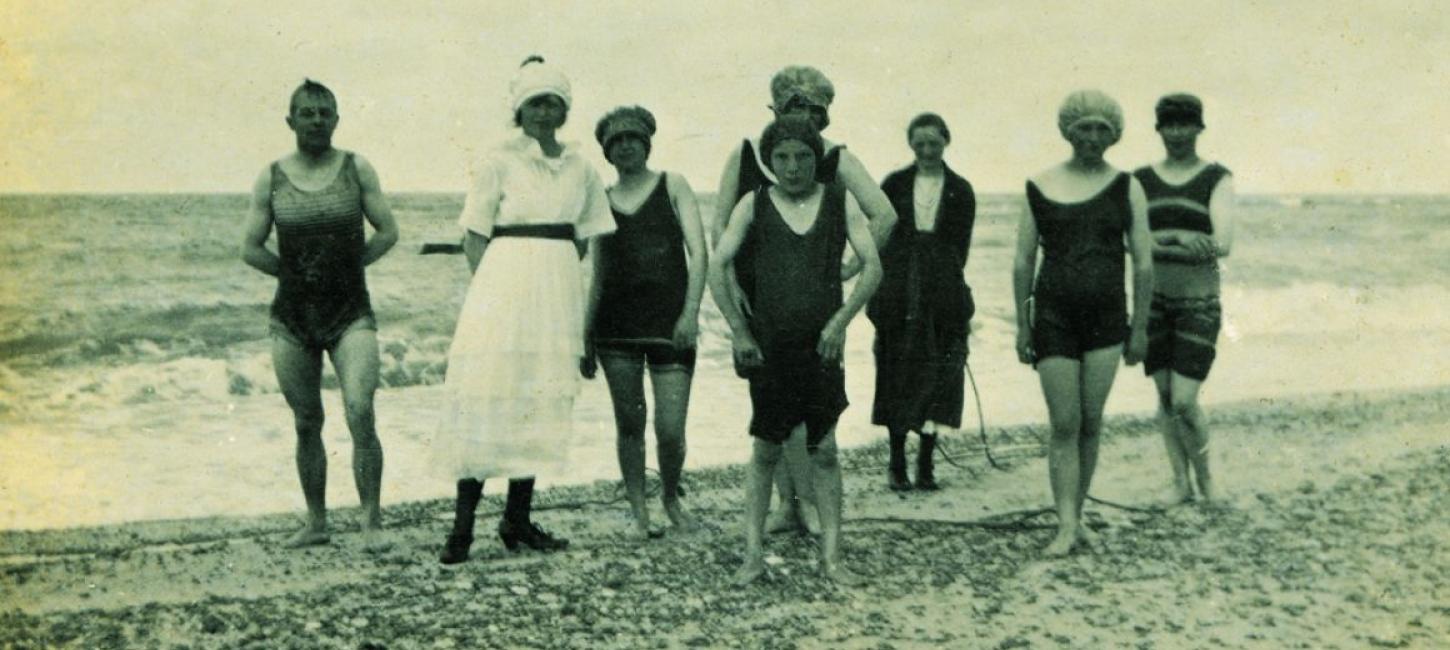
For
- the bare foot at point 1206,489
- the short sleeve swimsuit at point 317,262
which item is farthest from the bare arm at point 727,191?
the bare foot at point 1206,489

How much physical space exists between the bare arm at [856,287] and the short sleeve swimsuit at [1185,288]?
7.02ft

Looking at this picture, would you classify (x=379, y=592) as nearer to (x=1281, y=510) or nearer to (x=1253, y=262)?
(x=1281, y=510)

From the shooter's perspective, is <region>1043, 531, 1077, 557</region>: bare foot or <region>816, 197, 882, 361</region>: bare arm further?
<region>1043, 531, 1077, 557</region>: bare foot

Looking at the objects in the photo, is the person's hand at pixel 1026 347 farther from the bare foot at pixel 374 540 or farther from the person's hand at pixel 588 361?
the bare foot at pixel 374 540

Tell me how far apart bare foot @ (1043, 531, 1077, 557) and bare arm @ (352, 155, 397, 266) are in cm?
297

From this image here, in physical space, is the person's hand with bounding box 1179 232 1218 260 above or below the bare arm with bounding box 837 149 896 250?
below

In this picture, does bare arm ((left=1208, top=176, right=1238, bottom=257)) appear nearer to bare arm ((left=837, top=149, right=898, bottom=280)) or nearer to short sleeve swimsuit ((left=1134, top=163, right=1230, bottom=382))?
short sleeve swimsuit ((left=1134, top=163, right=1230, bottom=382))

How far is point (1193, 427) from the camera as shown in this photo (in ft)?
20.9

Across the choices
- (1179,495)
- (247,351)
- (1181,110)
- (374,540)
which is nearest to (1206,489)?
(1179,495)

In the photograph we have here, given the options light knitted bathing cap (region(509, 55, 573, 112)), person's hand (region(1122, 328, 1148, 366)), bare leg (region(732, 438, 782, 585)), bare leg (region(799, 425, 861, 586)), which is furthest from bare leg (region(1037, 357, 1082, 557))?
light knitted bathing cap (region(509, 55, 573, 112))

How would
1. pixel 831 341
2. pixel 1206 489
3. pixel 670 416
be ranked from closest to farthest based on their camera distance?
pixel 831 341 < pixel 670 416 < pixel 1206 489

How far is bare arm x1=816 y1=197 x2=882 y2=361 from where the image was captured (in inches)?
181

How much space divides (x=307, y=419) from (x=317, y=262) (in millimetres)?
687

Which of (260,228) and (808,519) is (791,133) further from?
(260,228)
